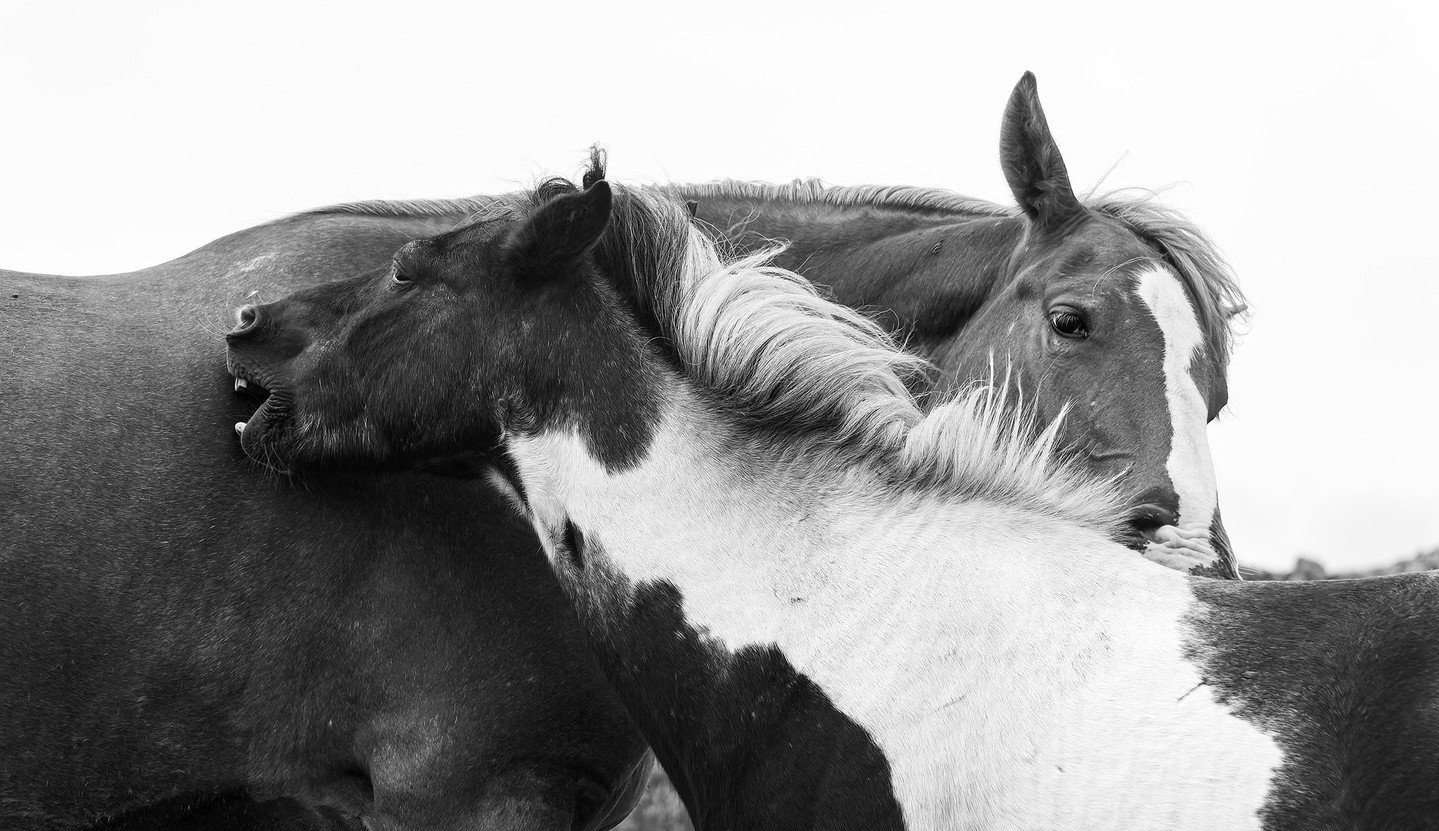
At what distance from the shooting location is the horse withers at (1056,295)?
4508 millimetres

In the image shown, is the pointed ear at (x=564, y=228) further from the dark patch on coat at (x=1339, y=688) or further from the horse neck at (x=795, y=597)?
the dark patch on coat at (x=1339, y=688)

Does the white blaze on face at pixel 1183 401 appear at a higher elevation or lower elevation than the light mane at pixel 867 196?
lower

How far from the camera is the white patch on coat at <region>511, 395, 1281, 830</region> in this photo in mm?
3186

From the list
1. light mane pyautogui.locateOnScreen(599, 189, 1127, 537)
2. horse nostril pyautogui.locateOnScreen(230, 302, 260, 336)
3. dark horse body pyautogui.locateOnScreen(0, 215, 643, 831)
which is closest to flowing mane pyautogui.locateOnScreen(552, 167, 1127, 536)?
light mane pyautogui.locateOnScreen(599, 189, 1127, 537)

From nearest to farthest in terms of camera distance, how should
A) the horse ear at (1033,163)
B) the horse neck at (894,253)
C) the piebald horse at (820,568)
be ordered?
the piebald horse at (820,568), the horse ear at (1033,163), the horse neck at (894,253)

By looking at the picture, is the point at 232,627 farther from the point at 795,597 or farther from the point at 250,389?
the point at 795,597

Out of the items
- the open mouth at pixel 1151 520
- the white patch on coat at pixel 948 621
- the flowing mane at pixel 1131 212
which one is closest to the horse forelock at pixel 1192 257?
the flowing mane at pixel 1131 212

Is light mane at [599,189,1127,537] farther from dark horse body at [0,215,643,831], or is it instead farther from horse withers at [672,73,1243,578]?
dark horse body at [0,215,643,831]

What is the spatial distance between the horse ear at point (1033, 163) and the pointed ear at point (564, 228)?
6.77ft

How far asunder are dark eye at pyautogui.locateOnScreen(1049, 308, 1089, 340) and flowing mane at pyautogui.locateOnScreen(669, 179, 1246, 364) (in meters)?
0.52

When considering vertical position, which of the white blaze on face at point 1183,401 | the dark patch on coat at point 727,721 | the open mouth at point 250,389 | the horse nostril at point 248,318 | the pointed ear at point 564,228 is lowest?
the dark patch on coat at point 727,721

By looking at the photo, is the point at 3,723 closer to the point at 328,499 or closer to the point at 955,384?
the point at 328,499

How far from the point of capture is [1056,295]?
504 centimetres

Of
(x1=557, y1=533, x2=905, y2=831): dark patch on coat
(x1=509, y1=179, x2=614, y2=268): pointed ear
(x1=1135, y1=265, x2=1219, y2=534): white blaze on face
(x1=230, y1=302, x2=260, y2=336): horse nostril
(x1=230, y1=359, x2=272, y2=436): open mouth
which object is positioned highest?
(x1=509, y1=179, x2=614, y2=268): pointed ear
